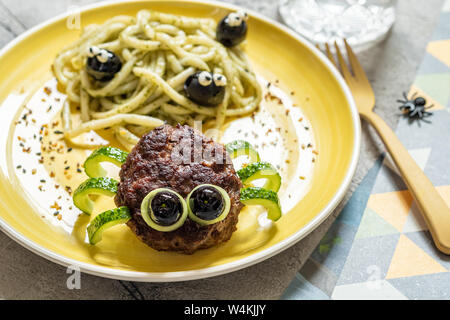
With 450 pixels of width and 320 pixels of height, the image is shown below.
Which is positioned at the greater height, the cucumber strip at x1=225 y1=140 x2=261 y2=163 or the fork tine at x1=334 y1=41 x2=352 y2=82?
the cucumber strip at x1=225 y1=140 x2=261 y2=163

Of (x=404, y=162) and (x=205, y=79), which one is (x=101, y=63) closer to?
(x=205, y=79)

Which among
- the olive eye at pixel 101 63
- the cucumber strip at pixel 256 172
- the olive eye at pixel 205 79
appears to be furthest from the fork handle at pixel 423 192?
the olive eye at pixel 101 63

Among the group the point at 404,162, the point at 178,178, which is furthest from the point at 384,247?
the point at 178,178

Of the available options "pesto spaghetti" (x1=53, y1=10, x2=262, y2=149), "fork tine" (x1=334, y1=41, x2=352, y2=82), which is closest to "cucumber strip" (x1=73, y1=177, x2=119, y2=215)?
"pesto spaghetti" (x1=53, y1=10, x2=262, y2=149)

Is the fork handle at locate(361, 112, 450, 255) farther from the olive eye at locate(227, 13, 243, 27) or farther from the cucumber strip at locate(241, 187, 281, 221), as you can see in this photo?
the olive eye at locate(227, 13, 243, 27)

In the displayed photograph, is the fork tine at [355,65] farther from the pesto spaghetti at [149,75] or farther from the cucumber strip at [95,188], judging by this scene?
the cucumber strip at [95,188]

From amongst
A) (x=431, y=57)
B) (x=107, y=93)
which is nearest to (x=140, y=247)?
(x=107, y=93)
